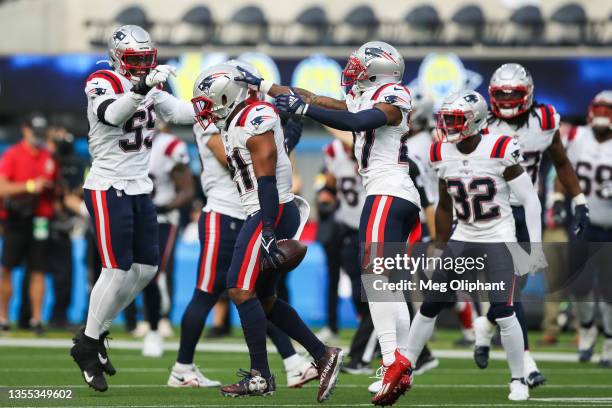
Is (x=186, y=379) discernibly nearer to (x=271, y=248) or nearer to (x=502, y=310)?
(x=271, y=248)

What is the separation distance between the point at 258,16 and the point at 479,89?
604cm

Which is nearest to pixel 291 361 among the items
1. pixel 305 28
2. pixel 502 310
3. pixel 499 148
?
pixel 502 310

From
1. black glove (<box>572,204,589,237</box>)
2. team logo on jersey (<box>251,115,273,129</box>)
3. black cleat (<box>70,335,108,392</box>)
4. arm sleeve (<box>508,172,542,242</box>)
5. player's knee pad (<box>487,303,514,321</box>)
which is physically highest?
team logo on jersey (<box>251,115,273,129</box>)

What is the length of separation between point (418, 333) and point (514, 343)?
0.59 meters

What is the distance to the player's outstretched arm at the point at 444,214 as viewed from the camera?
786 cm

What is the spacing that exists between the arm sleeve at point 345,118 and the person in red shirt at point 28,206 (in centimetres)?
610

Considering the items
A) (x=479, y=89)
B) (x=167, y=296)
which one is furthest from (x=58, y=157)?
(x=479, y=89)

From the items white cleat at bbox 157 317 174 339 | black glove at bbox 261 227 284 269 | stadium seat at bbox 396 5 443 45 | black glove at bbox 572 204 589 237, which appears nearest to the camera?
black glove at bbox 261 227 284 269

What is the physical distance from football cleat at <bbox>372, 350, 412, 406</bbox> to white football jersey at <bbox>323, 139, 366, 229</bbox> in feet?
13.2

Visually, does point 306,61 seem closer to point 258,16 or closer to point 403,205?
point 258,16

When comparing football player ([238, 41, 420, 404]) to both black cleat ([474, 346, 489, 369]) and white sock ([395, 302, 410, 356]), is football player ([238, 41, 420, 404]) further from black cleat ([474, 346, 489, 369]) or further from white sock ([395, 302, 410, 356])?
black cleat ([474, 346, 489, 369])

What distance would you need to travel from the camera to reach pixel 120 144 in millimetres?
7750

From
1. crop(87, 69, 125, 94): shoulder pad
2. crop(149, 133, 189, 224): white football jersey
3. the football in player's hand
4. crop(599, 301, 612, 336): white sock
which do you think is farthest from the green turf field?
crop(87, 69, 125, 94): shoulder pad

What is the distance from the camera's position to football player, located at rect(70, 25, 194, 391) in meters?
7.57
